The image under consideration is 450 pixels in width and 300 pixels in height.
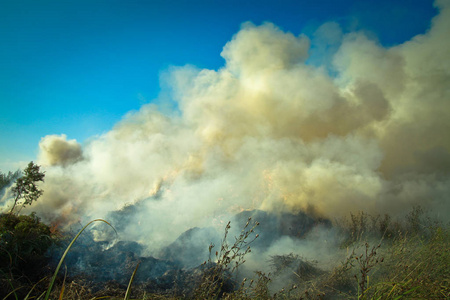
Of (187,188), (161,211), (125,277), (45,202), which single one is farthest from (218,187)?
(45,202)

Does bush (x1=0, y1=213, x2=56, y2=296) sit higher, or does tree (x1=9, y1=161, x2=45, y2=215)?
tree (x1=9, y1=161, x2=45, y2=215)

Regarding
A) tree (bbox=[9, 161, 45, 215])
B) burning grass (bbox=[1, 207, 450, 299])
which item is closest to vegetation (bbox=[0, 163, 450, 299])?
burning grass (bbox=[1, 207, 450, 299])

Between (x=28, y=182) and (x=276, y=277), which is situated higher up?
(x=28, y=182)

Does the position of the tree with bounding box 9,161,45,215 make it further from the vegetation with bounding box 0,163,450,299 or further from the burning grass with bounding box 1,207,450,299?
the burning grass with bounding box 1,207,450,299

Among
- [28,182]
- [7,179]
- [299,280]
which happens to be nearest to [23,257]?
[299,280]

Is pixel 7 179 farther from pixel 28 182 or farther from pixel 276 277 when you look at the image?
pixel 276 277

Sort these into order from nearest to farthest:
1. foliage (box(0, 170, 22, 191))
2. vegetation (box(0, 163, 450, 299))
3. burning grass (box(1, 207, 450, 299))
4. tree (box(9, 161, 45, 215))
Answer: vegetation (box(0, 163, 450, 299)) → burning grass (box(1, 207, 450, 299)) → tree (box(9, 161, 45, 215)) → foliage (box(0, 170, 22, 191))

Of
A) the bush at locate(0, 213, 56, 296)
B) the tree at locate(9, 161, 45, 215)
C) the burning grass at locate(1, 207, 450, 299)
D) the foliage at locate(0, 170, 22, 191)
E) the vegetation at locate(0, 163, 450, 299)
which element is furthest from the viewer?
the foliage at locate(0, 170, 22, 191)

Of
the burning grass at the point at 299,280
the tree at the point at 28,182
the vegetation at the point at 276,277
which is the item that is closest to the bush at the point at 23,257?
the vegetation at the point at 276,277

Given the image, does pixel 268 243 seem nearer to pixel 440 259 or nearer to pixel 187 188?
pixel 440 259

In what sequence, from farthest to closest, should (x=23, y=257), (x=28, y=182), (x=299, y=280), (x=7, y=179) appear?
(x=7, y=179) → (x=28, y=182) → (x=299, y=280) → (x=23, y=257)

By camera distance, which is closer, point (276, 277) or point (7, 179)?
point (276, 277)

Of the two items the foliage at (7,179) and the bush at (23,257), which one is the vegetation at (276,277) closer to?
the bush at (23,257)

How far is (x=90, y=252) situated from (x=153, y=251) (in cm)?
398
